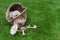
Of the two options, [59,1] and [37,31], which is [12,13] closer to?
[37,31]

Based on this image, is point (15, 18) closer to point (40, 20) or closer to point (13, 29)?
point (13, 29)

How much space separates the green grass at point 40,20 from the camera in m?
2.72

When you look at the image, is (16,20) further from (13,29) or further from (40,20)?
(40,20)

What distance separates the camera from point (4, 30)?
9.18 ft

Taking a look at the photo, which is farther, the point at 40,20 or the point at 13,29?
the point at 40,20

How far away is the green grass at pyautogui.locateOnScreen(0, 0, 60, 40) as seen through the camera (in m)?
2.72

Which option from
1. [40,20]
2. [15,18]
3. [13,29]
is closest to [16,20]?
[15,18]

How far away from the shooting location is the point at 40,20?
3.02 meters

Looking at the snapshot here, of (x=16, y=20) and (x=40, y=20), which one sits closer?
(x=16, y=20)

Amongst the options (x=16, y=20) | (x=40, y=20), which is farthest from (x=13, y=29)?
(x=40, y=20)

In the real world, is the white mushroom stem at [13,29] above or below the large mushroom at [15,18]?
below

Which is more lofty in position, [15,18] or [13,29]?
[15,18]

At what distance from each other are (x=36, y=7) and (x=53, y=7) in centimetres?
28

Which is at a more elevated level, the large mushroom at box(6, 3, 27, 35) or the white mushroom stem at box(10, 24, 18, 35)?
the large mushroom at box(6, 3, 27, 35)
